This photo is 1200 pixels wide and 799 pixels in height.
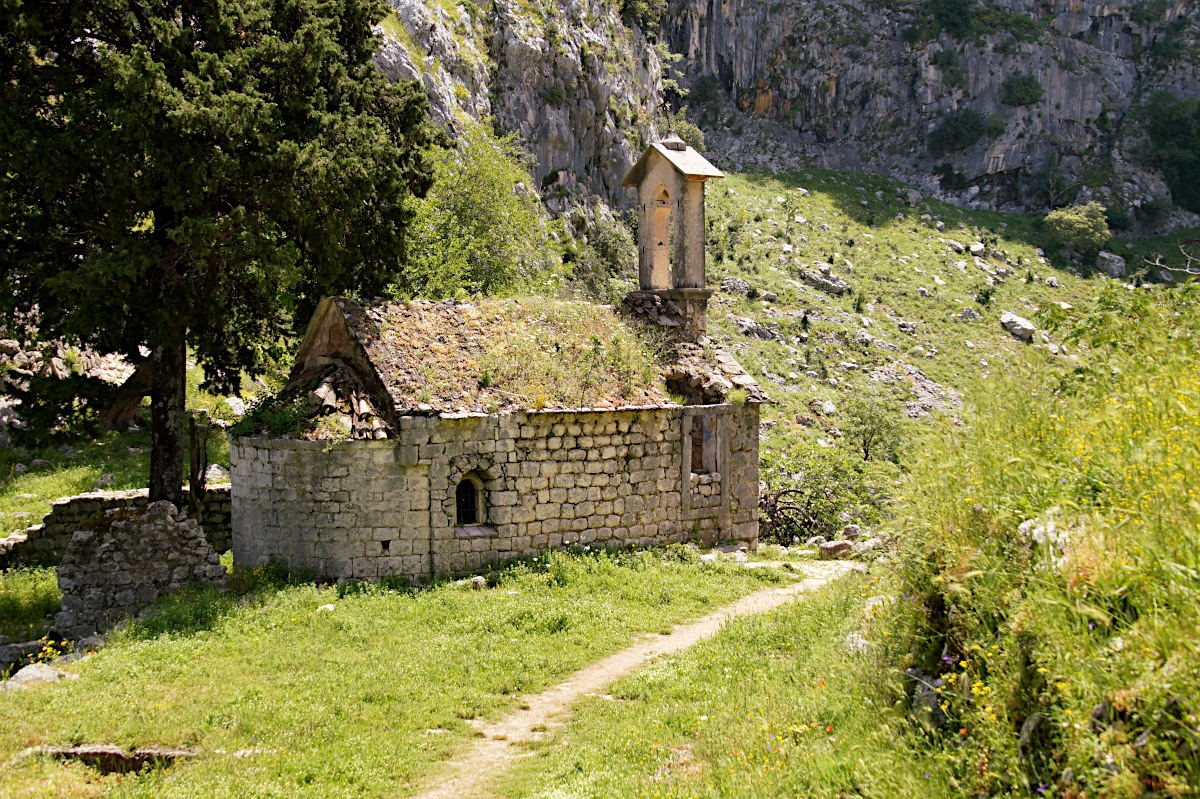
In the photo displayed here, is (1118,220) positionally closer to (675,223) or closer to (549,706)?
(675,223)

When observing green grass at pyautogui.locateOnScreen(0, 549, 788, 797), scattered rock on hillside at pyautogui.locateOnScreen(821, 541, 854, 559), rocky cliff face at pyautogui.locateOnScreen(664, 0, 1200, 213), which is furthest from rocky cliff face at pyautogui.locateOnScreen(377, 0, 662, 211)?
green grass at pyautogui.locateOnScreen(0, 549, 788, 797)

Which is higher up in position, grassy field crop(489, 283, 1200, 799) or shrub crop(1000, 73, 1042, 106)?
shrub crop(1000, 73, 1042, 106)

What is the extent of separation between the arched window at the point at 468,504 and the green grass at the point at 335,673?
115 centimetres

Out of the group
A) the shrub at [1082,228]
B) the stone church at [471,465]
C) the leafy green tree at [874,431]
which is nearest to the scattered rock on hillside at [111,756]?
the stone church at [471,465]

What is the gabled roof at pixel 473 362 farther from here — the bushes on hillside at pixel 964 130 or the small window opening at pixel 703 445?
the bushes on hillside at pixel 964 130

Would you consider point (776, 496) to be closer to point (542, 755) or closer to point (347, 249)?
point (347, 249)

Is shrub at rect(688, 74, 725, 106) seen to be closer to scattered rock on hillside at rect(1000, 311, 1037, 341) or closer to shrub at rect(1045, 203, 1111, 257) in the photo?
shrub at rect(1045, 203, 1111, 257)

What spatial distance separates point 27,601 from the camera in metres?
11.6

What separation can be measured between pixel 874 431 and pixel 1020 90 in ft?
180

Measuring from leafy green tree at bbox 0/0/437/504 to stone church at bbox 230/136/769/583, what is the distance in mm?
1844

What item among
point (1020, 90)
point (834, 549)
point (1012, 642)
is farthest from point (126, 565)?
point (1020, 90)

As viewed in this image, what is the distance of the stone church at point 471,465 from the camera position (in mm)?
11047

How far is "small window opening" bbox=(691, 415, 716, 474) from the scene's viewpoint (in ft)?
46.0

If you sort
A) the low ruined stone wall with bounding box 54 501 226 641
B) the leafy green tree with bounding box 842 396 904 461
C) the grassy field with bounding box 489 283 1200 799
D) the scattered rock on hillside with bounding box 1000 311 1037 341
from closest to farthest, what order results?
the grassy field with bounding box 489 283 1200 799 < the low ruined stone wall with bounding box 54 501 226 641 < the leafy green tree with bounding box 842 396 904 461 < the scattered rock on hillside with bounding box 1000 311 1037 341
